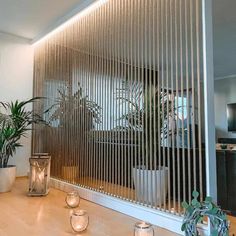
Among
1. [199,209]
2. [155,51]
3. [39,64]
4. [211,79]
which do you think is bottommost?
[199,209]

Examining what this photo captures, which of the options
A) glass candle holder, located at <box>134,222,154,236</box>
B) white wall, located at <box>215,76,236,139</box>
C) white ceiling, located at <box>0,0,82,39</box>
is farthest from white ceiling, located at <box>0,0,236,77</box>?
white wall, located at <box>215,76,236,139</box>

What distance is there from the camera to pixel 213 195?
166 centimetres

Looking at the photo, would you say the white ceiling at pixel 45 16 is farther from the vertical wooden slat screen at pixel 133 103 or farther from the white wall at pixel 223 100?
the white wall at pixel 223 100

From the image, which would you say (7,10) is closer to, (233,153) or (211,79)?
(211,79)

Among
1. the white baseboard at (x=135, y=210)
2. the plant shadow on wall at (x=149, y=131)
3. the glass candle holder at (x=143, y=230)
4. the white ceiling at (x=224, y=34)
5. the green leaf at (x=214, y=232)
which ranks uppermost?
the white ceiling at (x=224, y=34)

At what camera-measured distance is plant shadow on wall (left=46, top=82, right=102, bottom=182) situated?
2766mm

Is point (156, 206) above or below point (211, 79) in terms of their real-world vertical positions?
below

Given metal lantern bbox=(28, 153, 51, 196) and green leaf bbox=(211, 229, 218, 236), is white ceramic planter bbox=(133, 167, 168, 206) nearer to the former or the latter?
green leaf bbox=(211, 229, 218, 236)

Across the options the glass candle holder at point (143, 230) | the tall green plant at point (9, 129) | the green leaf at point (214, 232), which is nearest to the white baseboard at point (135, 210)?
the green leaf at point (214, 232)

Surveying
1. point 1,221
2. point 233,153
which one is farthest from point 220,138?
point 1,221

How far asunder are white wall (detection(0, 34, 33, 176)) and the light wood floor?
113 cm

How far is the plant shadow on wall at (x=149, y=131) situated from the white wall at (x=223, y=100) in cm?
555

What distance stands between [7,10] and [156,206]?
276 centimetres

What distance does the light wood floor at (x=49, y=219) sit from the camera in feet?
6.01
